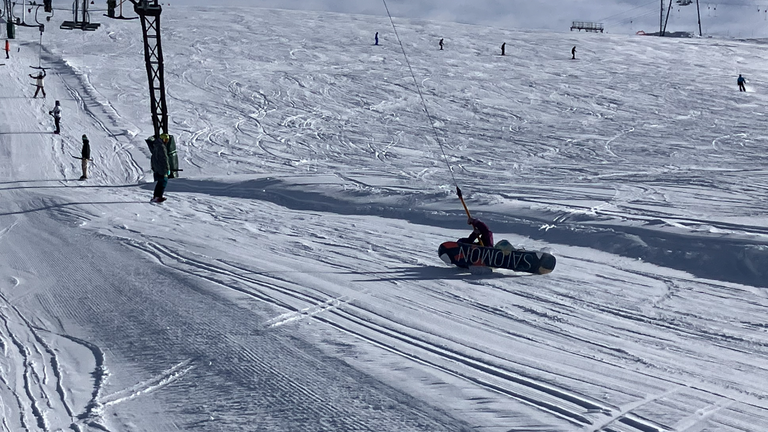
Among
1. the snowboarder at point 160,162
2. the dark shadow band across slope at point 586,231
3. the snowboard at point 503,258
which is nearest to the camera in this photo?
the snowboard at point 503,258

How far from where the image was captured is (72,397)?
23.3 ft

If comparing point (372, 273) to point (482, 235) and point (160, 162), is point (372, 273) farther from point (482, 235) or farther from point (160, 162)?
point (160, 162)

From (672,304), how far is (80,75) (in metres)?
33.4

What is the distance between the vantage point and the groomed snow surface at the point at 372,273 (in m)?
6.83

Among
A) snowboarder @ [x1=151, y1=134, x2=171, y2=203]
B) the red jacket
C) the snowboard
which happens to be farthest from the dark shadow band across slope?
the red jacket

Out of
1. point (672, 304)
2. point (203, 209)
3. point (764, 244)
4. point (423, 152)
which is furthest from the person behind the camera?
point (423, 152)

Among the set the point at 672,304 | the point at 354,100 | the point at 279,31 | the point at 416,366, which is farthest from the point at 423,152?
the point at 279,31

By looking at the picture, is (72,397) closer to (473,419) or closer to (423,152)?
(473,419)

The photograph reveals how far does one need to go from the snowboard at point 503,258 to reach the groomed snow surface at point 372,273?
0.25 meters

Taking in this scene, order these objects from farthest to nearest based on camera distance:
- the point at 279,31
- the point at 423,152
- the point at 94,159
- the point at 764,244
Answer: the point at 279,31, the point at 423,152, the point at 94,159, the point at 764,244

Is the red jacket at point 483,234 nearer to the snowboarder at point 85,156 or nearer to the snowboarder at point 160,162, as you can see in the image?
the snowboarder at point 160,162

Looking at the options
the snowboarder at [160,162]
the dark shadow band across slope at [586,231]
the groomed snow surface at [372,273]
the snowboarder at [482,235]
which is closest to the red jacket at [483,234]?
the snowboarder at [482,235]

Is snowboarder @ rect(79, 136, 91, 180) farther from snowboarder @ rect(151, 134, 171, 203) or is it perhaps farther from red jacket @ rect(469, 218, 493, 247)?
red jacket @ rect(469, 218, 493, 247)

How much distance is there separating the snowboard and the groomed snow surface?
247 mm
